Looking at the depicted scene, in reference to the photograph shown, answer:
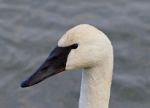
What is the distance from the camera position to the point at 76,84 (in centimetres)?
773

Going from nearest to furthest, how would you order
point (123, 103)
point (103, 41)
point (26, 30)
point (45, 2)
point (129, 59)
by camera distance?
point (103, 41) < point (123, 103) < point (129, 59) < point (26, 30) < point (45, 2)

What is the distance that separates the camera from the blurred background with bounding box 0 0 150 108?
7.62 m

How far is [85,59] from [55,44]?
3367mm

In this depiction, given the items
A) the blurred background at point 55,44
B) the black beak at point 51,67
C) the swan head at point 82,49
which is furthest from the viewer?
the blurred background at point 55,44

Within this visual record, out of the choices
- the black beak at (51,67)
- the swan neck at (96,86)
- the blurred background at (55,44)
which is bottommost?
the blurred background at (55,44)

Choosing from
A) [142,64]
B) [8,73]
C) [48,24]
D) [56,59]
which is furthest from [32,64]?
[56,59]

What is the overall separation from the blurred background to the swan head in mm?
2637

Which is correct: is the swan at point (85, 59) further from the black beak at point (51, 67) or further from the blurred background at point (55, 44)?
the blurred background at point (55, 44)

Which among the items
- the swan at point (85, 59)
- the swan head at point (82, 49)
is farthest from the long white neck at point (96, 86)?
the swan head at point (82, 49)

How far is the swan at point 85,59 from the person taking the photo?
190 inches

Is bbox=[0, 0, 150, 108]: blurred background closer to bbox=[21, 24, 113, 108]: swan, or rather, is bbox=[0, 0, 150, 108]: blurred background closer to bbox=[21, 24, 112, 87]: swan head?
bbox=[21, 24, 113, 108]: swan

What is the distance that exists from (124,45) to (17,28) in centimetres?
161

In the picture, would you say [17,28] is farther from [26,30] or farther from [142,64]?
[142,64]

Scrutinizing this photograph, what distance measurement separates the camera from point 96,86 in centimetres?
515
